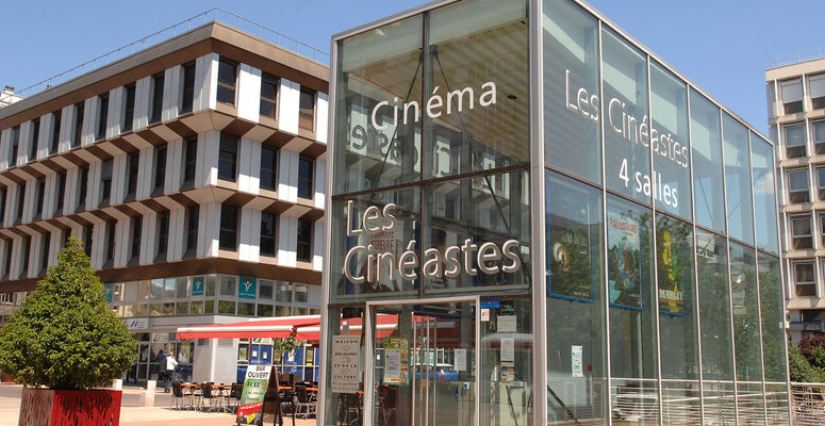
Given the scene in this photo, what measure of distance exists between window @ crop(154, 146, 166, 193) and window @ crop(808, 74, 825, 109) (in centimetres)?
4181

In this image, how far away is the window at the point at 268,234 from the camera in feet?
113

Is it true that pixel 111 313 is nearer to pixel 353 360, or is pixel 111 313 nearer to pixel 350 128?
pixel 353 360

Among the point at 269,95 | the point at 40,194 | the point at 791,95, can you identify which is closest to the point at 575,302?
the point at 269,95

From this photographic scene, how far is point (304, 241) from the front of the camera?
36.3 metres

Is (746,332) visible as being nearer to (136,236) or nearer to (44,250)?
(136,236)

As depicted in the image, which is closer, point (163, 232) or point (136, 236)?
point (163, 232)

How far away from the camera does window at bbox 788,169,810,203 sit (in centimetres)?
5178

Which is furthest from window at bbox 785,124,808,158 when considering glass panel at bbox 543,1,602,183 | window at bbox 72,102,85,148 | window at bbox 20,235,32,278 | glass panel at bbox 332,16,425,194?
window at bbox 20,235,32,278

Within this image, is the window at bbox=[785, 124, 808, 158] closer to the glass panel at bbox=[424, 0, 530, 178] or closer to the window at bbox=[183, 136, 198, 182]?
the window at bbox=[183, 136, 198, 182]

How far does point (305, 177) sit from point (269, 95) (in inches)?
168

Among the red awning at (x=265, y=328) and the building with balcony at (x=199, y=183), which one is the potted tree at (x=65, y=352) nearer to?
the red awning at (x=265, y=328)

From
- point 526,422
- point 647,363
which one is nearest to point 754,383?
point 647,363

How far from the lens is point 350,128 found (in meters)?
13.4

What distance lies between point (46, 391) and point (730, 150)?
13985 millimetres
